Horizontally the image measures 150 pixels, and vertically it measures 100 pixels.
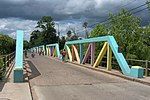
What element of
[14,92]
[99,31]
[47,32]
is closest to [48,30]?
[47,32]

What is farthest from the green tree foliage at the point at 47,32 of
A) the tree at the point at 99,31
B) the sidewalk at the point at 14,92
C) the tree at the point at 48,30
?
the sidewalk at the point at 14,92

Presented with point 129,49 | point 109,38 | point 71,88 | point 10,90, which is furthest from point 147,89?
point 129,49

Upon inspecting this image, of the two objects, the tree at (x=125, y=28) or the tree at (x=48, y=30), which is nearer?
the tree at (x=125, y=28)

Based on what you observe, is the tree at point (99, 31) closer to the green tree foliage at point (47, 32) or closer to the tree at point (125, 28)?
the tree at point (125, 28)

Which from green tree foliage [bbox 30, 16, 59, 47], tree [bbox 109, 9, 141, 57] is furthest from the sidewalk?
green tree foliage [bbox 30, 16, 59, 47]

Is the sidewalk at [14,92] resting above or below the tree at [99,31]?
below

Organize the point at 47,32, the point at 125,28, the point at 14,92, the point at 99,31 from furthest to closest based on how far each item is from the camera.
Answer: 1. the point at 47,32
2. the point at 99,31
3. the point at 125,28
4. the point at 14,92

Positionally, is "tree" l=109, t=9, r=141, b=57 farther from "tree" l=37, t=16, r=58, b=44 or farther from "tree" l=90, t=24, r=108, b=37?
"tree" l=37, t=16, r=58, b=44

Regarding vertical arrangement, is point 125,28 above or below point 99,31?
above

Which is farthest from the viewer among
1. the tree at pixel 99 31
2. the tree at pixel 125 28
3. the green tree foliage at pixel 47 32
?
the green tree foliage at pixel 47 32

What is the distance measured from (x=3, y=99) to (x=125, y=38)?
2690 cm

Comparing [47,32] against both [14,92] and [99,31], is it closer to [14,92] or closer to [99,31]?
[99,31]

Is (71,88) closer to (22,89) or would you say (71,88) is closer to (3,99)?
(22,89)

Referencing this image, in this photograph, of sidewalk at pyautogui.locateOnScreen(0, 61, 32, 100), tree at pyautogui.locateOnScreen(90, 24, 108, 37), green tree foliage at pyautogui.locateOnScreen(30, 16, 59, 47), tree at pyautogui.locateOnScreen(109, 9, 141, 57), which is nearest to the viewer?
sidewalk at pyautogui.locateOnScreen(0, 61, 32, 100)
